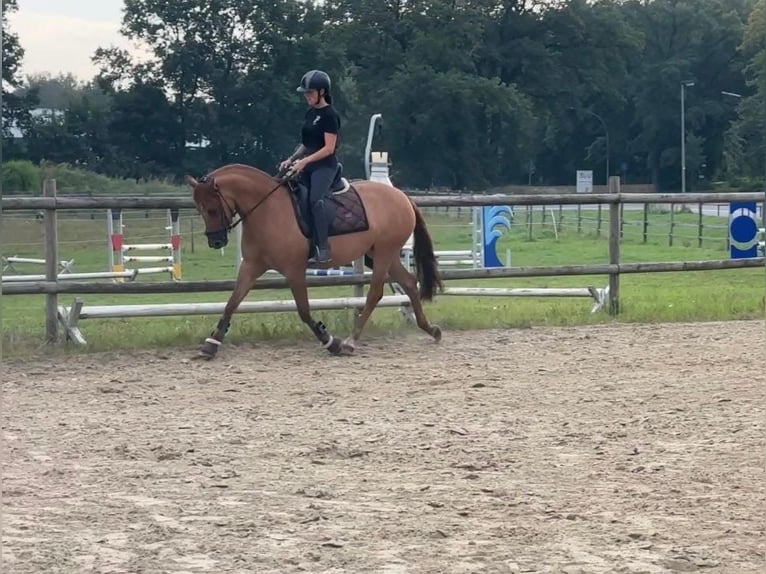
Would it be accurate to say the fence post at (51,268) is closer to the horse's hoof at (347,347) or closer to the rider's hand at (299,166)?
the rider's hand at (299,166)

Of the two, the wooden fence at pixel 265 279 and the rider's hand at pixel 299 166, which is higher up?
the rider's hand at pixel 299 166

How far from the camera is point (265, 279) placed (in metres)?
9.10

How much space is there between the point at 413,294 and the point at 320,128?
1.73 meters

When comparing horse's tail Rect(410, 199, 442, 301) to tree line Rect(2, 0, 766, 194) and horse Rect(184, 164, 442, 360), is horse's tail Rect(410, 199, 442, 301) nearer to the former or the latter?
horse Rect(184, 164, 442, 360)

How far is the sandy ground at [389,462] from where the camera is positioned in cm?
360

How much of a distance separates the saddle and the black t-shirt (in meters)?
0.17

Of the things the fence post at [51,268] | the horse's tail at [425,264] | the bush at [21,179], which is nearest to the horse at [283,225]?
the horse's tail at [425,264]

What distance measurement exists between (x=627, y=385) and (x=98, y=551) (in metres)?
4.17

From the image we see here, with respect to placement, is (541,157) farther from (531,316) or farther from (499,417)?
(499,417)

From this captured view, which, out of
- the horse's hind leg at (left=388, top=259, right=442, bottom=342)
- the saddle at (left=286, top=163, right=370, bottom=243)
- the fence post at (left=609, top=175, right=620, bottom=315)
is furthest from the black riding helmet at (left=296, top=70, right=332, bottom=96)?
the fence post at (left=609, top=175, right=620, bottom=315)

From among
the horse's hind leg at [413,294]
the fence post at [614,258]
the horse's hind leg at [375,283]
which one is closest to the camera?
the horse's hind leg at [375,283]

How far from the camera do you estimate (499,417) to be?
5930mm

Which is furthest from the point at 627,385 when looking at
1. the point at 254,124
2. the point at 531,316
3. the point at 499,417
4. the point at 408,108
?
Answer: the point at 408,108

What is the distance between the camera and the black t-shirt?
823 cm
